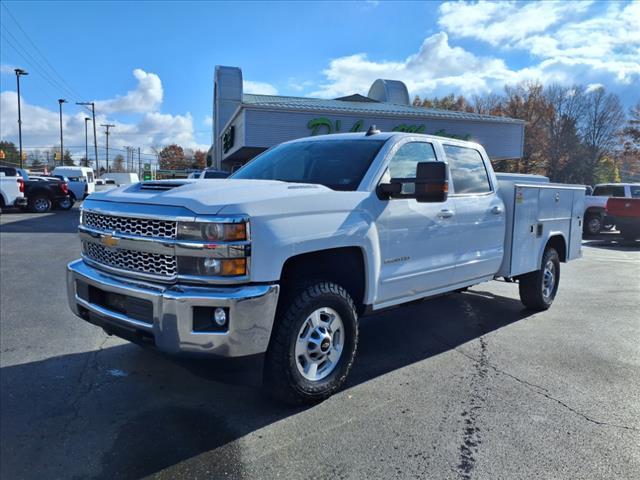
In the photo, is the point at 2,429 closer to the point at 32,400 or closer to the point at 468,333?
the point at 32,400

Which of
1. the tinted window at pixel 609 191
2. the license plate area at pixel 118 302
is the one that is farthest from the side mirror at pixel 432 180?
the tinted window at pixel 609 191

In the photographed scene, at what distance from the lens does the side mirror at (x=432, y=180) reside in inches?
146

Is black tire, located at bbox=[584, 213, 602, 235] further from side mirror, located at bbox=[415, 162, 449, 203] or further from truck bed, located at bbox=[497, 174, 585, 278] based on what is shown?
side mirror, located at bbox=[415, 162, 449, 203]

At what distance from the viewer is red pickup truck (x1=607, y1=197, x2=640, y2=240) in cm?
1555

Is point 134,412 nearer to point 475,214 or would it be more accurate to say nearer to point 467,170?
point 475,214

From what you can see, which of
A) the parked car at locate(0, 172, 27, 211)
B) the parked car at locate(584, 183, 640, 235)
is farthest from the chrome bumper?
the parked car at locate(0, 172, 27, 211)

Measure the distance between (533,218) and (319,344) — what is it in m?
3.53

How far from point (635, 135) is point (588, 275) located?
44.1 m

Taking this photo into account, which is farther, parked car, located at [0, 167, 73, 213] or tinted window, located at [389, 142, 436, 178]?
parked car, located at [0, 167, 73, 213]

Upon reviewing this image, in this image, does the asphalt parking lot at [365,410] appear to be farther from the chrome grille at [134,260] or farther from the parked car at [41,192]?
the parked car at [41,192]

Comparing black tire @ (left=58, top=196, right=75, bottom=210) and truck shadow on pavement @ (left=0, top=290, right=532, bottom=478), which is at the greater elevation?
black tire @ (left=58, top=196, right=75, bottom=210)

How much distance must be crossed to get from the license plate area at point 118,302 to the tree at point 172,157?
12080cm

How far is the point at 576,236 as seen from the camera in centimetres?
712

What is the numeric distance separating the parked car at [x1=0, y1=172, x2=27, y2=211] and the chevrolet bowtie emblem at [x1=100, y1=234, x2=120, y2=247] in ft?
65.3
